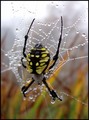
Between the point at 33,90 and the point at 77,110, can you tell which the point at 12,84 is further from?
the point at 77,110

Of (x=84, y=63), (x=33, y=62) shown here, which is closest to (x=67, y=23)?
(x=84, y=63)

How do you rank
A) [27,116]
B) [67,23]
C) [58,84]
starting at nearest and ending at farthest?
[27,116] → [58,84] → [67,23]

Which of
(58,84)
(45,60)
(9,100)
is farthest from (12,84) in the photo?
(45,60)

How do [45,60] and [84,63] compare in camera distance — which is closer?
[45,60]

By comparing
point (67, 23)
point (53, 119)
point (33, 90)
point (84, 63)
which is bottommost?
point (53, 119)

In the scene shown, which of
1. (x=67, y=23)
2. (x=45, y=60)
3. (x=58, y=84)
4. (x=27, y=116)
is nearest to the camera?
(x=45, y=60)

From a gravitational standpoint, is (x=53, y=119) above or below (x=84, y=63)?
below
